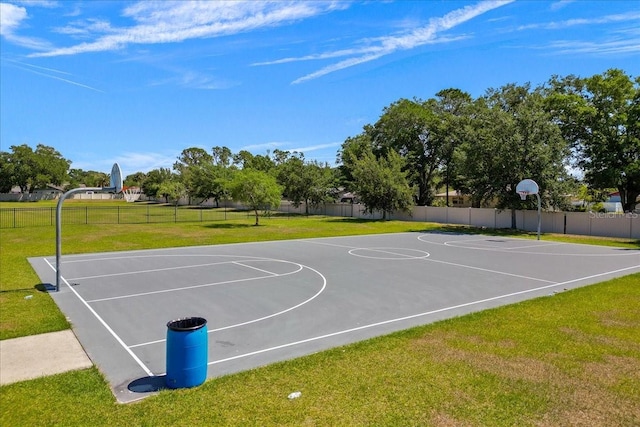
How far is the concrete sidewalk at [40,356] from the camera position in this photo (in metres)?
5.85

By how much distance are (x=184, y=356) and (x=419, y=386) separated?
284 cm

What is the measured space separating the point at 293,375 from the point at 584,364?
3.97 meters

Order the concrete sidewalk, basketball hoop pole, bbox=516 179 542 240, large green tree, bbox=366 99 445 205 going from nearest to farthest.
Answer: the concrete sidewalk, basketball hoop pole, bbox=516 179 542 240, large green tree, bbox=366 99 445 205

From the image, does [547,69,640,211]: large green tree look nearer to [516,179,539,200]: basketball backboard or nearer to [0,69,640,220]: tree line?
[0,69,640,220]: tree line

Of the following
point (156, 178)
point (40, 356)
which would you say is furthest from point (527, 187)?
point (156, 178)

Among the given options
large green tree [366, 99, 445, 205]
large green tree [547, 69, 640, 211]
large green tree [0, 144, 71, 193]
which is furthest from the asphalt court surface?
large green tree [0, 144, 71, 193]

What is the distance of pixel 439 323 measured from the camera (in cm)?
811

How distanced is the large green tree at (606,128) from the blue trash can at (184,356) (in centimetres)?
3160

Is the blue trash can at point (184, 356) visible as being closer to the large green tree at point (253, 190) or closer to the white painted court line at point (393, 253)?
the white painted court line at point (393, 253)

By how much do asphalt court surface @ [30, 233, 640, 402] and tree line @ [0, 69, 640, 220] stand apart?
417 inches

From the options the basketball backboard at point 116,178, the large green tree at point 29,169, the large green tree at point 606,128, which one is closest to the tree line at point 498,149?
the large green tree at point 606,128

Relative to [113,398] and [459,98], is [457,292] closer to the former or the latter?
[113,398]

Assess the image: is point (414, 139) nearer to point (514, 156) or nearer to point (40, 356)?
point (514, 156)

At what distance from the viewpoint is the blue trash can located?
5.23m
